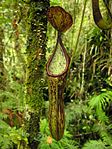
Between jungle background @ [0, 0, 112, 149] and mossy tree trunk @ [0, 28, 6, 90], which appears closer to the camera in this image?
jungle background @ [0, 0, 112, 149]

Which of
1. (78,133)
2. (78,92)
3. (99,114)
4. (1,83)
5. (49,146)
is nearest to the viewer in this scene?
(49,146)

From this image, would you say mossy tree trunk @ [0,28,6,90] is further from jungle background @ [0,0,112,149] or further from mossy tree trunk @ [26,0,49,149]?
mossy tree trunk @ [26,0,49,149]

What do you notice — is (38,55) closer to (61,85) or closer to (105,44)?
(61,85)

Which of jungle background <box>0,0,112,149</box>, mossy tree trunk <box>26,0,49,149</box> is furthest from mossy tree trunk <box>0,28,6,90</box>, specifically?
mossy tree trunk <box>26,0,49,149</box>

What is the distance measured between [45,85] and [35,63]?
286 centimetres

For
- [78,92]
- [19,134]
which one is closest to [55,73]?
[19,134]

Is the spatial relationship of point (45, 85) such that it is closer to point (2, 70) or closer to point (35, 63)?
point (2, 70)

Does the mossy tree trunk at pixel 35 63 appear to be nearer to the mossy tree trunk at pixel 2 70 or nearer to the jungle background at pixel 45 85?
the jungle background at pixel 45 85

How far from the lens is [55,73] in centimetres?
196

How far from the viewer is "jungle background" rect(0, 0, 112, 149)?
6.30ft

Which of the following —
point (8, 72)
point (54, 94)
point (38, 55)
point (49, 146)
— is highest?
point (38, 55)

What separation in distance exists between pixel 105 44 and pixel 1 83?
1.97 m

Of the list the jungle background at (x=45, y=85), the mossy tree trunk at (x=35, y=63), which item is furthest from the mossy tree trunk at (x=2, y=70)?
the mossy tree trunk at (x=35, y=63)

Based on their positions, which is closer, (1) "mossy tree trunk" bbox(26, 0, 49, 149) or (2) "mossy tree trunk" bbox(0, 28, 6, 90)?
(1) "mossy tree trunk" bbox(26, 0, 49, 149)
